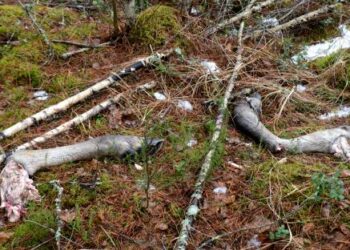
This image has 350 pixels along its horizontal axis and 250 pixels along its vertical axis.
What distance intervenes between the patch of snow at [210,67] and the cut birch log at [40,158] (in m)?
1.34

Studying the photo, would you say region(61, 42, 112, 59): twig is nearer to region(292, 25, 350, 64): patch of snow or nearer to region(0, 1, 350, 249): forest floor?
region(0, 1, 350, 249): forest floor

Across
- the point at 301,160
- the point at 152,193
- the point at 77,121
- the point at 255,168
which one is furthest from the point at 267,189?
the point at 77,121

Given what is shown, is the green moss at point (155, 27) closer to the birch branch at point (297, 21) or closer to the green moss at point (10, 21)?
the birch branch at point (297, 21)

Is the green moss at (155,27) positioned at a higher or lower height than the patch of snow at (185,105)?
higher

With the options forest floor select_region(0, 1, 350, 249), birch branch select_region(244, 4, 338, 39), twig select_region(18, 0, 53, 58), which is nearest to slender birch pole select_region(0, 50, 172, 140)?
forest floor select_region(0, 1, 350, 249)

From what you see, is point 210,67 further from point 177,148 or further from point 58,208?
point 58,208

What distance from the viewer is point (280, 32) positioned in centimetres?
577

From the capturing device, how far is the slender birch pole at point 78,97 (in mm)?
3930

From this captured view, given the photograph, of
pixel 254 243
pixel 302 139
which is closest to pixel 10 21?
pixel 302 139

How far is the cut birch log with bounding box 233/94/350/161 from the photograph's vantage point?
3.79 m

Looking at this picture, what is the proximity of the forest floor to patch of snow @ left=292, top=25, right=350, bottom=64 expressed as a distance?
0.51 ft

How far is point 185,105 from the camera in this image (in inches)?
174

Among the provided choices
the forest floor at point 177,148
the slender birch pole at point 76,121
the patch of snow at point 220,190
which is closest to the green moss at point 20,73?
the forest floor at point 177,148

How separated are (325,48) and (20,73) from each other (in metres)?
3.52
